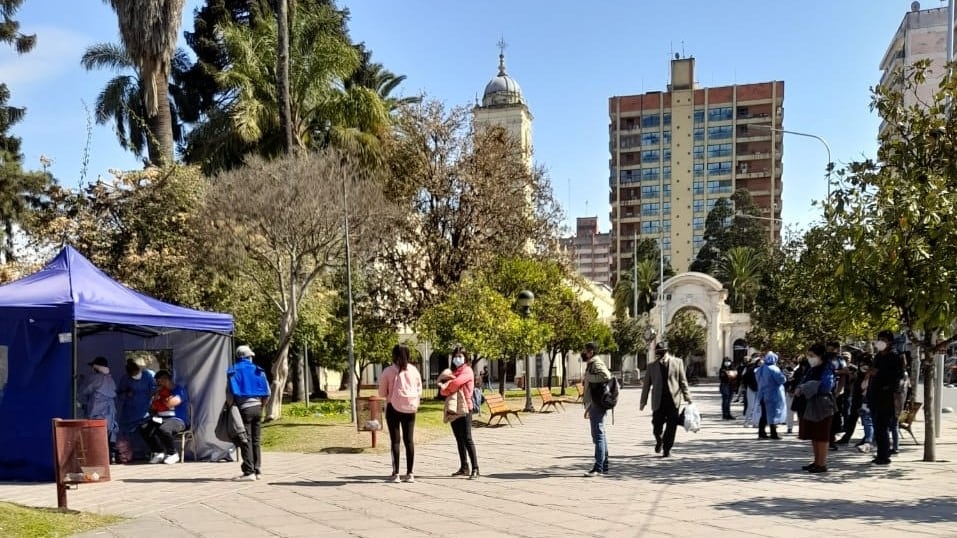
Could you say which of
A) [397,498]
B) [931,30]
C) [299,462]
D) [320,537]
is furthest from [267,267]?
[931,30]

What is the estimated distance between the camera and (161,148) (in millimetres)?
24328

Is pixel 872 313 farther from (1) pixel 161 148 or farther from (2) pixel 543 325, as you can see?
(1) pixel 161 148

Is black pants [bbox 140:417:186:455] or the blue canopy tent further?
black pants [bbox 140:417:186:455]

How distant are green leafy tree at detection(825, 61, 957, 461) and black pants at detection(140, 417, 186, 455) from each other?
31.7 ft

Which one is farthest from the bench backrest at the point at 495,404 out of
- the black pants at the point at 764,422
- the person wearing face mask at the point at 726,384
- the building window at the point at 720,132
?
the building window at the point at 720,132

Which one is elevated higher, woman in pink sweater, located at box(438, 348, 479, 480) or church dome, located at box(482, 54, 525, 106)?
church dome, located at box(482, 54, 525, 106)

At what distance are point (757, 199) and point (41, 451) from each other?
92949 millimetres

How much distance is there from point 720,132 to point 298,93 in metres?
79.0

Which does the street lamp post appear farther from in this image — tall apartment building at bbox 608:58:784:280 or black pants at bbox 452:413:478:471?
tall apartment building at bbox 608:58:784:280

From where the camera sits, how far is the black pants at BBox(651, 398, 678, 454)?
12180 mm

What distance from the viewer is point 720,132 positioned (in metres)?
95.9

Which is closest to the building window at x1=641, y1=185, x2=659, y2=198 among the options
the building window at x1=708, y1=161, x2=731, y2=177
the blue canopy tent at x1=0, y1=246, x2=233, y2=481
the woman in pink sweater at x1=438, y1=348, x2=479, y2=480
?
the building window at x1=708, y1=161, x2=731, y2=177

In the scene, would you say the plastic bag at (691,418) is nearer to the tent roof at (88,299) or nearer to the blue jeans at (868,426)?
the blue jeans at (868,426)

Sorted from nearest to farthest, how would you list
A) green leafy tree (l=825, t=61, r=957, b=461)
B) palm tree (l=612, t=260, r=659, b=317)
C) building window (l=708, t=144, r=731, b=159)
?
green leafy tree (l=825, t=61, r=957, b=461) → palm tree (l=612, t=260, r=659, b=317) → building window (l=708, t=144, r=731, b=159)
